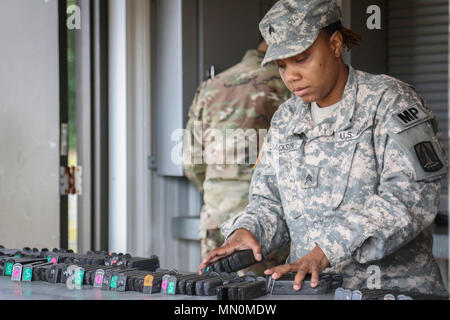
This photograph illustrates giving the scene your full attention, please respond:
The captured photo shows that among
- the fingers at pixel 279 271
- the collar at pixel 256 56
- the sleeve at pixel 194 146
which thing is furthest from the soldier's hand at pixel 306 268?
the sleeve at pixel 194 146

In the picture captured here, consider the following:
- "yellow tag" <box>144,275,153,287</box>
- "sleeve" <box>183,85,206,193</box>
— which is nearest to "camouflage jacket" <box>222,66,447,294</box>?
"yellow tag" <box>144,275,153,287</box>

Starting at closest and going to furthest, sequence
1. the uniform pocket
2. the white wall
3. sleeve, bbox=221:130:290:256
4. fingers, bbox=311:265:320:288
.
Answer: fingers, bbox=311:265:320:288
the uniform pocket
sleeve, bbox=221:130:290:256
the white wall

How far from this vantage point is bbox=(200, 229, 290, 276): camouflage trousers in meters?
3.50

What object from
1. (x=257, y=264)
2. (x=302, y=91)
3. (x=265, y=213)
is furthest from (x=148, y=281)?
(x=257, y=264)

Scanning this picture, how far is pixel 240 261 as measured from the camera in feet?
6.82

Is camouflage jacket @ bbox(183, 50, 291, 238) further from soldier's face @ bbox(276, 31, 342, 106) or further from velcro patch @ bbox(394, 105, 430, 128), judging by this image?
velcro patch @ bbox(394, 105, 430, 128)

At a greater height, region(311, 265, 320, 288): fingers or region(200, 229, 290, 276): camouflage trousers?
region(311, 265, 320, 288): fingers

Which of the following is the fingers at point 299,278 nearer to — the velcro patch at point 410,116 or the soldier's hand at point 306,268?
the soldier's hand at point 306,268

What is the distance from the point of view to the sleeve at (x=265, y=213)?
2.27 metres

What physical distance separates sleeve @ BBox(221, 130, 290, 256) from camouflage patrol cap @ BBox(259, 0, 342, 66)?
39cm

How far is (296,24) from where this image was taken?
2.18 m

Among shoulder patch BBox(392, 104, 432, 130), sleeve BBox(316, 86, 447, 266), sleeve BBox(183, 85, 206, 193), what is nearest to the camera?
sleeve BBox(316, 86, 447, 266)

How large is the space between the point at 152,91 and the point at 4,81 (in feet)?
2.79

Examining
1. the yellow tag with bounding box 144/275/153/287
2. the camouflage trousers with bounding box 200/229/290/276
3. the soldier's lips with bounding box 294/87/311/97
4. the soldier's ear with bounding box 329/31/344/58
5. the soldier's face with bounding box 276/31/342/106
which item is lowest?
the camouflage trousers with bounding box 200/229/290/276
